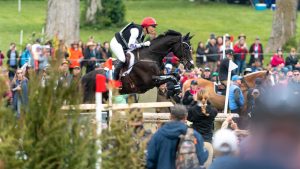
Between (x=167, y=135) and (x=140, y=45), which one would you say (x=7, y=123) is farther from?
(x=140, y=45)

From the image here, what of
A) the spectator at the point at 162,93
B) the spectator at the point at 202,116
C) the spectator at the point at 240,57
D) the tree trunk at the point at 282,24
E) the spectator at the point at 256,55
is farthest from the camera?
the tree trunk at the point at 282,24

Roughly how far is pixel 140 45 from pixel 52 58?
1071 cm

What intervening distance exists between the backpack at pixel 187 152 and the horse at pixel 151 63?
8.11 metres

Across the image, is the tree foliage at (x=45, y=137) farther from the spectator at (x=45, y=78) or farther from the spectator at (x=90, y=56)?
the spectator at (x=90, y=56)

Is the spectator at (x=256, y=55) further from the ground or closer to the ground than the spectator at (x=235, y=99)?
further from the ground

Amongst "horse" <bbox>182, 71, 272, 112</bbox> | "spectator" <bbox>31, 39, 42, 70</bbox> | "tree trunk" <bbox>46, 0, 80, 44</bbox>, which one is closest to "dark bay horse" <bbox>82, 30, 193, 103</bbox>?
"horse" <bbox>182, 71, 272, 112</bbox>

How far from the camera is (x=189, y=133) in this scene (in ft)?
34.7

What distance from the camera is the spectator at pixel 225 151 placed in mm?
5875

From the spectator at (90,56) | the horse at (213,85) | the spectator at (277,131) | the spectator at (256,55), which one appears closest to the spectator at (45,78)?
the spectator at (277,131)

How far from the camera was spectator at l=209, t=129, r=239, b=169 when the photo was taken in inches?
231

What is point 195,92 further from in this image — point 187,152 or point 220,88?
point 187,152

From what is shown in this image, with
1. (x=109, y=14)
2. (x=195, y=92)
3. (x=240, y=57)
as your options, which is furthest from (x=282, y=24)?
(x=195, y=92)

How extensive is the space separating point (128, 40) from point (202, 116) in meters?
5.13

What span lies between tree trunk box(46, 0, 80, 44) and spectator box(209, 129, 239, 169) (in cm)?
2483
